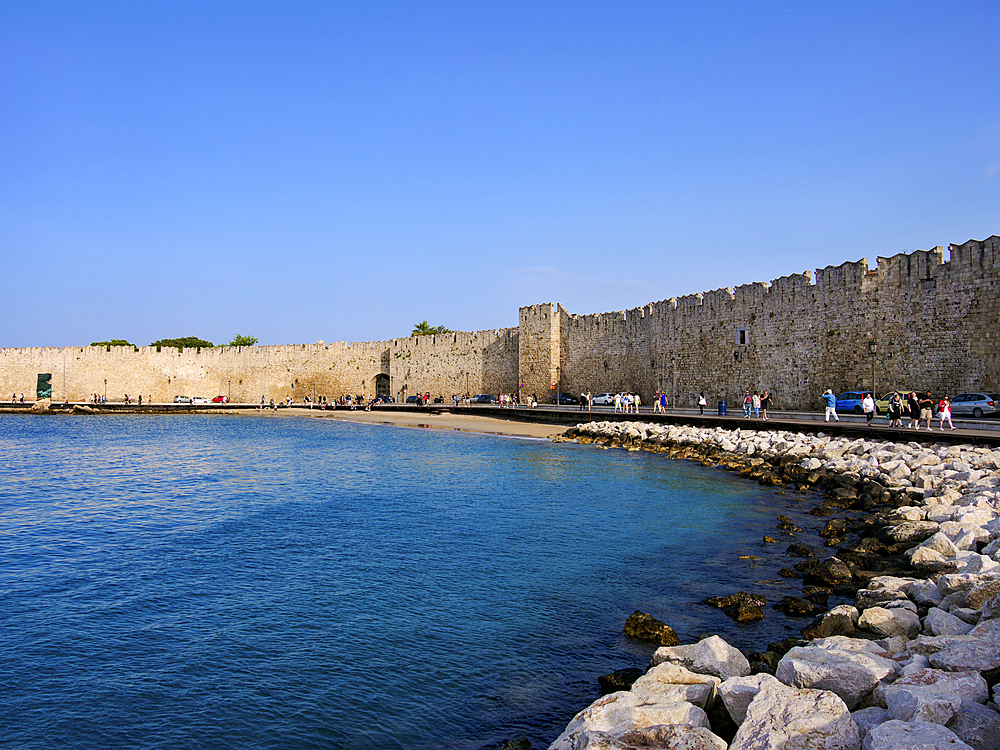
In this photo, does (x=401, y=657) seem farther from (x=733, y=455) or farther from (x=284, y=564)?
(x=733, y=455)

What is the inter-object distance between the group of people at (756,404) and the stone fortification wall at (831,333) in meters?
0.38

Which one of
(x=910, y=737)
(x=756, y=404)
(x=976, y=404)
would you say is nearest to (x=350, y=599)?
(x=910, y=737)

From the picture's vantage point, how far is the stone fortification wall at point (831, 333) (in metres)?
19.1

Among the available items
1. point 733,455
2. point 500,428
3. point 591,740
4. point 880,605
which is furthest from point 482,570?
point 500,428

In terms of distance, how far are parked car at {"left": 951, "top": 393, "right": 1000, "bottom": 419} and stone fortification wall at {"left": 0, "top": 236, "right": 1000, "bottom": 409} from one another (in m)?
0.37

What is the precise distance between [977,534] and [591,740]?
20.6ft

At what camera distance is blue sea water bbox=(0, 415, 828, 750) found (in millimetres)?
5172

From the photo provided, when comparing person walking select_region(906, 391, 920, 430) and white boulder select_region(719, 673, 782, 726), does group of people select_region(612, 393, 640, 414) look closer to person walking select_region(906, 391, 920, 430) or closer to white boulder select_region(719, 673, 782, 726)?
person walking select_region(906, 391, 920, 430)

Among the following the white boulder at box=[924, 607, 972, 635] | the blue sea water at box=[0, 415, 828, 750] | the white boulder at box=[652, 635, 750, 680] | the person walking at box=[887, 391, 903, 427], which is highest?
the person walking at box=[887, 391, 903, 427]

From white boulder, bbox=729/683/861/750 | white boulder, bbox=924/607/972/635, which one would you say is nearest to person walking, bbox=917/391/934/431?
white boulder, bbox=924/607/972/635

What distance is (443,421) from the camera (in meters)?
37.8

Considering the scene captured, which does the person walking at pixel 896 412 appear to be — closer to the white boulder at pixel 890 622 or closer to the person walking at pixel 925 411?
the person walking at pixel 925 411

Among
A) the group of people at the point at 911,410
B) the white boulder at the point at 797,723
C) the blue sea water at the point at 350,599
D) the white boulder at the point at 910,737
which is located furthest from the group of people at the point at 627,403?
the white boulder at the point at 910,737

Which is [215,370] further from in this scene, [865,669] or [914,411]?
[865,669]
